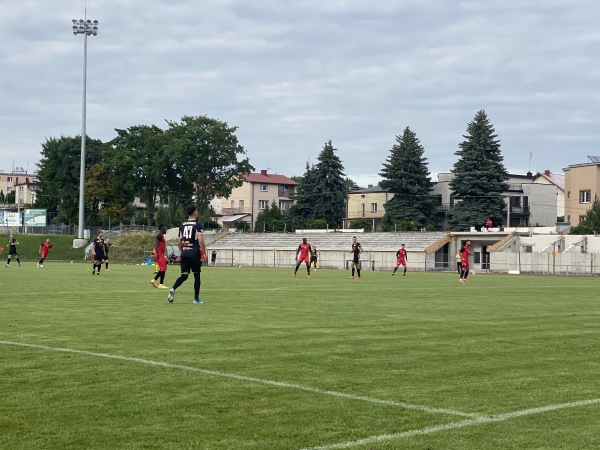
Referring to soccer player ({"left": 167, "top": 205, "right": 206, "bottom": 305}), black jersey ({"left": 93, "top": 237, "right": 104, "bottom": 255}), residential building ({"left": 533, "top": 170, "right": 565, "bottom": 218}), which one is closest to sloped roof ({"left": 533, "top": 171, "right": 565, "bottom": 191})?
residential building ({"left": 533, "top": 170, "right": 565, "bottom": 218})

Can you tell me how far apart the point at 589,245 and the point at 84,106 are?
46941 millimetres

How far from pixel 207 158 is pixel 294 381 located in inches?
3491

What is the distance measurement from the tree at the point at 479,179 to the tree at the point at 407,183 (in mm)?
6922

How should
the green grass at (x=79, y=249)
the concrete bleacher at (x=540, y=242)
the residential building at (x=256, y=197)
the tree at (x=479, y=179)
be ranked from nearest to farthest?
the concrete bleacher at (x=540, y=242) < the green grass at (x=79, y=249) < the tree at (x=479, y=179) < the residential building at (x=256, y=197)

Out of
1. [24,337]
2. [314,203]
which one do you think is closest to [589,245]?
[314,203]

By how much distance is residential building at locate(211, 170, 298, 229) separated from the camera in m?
145

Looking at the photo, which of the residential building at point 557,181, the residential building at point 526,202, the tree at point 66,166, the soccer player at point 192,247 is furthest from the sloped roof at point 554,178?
the soccer player at point 192,247

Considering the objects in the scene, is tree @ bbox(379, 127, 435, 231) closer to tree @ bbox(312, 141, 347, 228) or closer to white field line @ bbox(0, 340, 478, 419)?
tree @ bbox(312, 141, 347, 228)

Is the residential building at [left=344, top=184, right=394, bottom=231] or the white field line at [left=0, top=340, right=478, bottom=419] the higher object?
the residential building at [left=344, top=184, right=394, bottom=231]

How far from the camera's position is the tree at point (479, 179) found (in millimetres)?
91375

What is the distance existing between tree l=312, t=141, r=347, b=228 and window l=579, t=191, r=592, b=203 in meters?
29.2

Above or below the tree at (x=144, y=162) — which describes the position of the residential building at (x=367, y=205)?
below

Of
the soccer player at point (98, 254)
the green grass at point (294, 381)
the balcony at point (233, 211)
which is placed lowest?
the green grass at point (294, 381)

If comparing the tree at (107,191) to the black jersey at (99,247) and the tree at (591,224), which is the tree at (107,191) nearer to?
the tree at (591,224)
